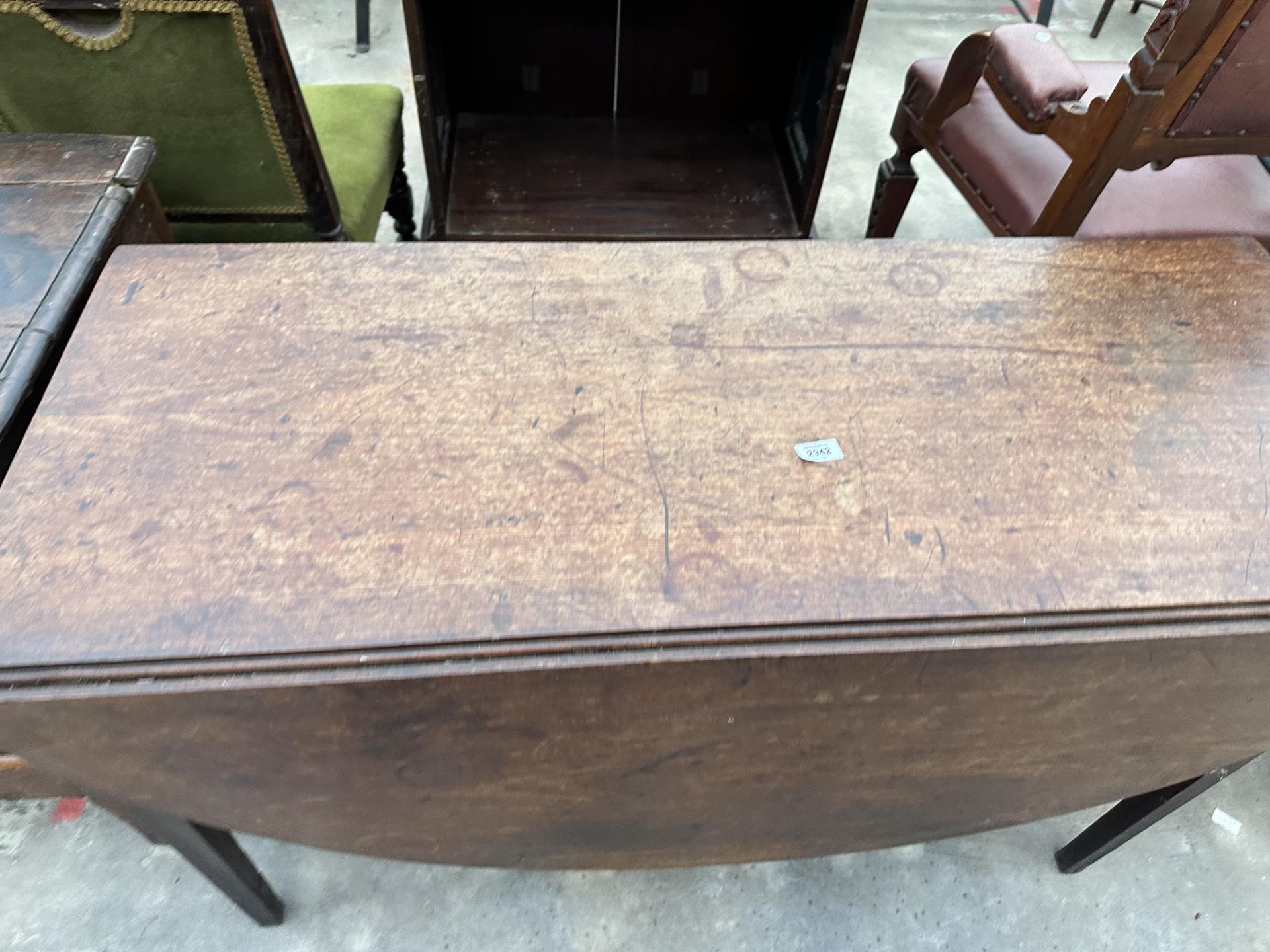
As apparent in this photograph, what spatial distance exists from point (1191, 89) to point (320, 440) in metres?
1.06

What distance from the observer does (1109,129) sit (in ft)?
3.28

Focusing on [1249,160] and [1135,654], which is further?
[1249,160]

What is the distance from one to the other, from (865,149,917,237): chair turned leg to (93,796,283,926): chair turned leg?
1575mm

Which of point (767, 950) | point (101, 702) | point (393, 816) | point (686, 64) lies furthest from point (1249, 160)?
point (101, 702)

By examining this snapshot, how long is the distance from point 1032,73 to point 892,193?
514mm

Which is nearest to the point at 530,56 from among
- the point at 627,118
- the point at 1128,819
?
the point at 627,118

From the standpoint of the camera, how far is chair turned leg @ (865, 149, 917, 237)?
5.25 feet

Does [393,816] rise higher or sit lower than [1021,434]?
lower

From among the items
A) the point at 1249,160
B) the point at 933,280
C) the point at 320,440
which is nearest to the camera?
the point at 320,440

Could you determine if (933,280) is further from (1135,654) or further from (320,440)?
(320,440)

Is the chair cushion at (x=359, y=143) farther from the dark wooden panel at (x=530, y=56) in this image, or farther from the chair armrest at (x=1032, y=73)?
the chair armrest at (x=1032, y=73)

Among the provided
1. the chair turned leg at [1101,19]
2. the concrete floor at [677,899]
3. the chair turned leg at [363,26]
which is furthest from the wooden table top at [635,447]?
the chair turned leg at [1101,19]

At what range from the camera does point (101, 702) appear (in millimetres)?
537

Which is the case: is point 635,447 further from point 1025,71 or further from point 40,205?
point 1025,71
